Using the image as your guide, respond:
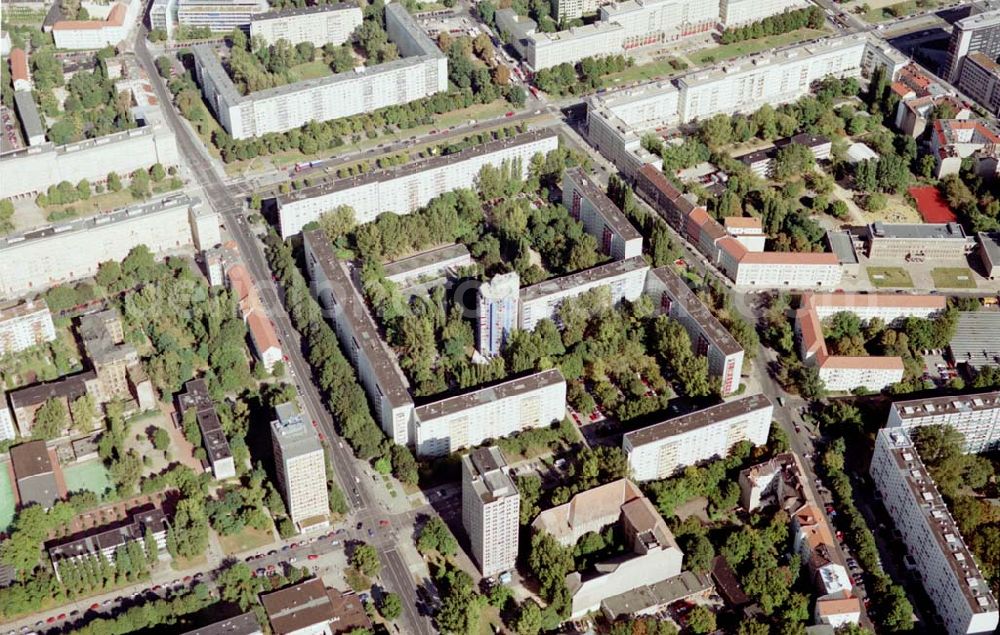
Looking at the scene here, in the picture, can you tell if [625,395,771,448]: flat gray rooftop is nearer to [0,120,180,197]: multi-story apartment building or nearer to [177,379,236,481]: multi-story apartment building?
[177,379,236,481]: multi-story apartment building

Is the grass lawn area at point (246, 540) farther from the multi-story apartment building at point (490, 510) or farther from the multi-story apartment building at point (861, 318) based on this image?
the multi-story apartment building at point (861, 318)

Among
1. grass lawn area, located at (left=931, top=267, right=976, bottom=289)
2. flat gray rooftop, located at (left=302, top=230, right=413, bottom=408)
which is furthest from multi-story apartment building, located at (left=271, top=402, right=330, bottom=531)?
grass lawn area, located at (left=931, top=267, right=976, bottom=289)

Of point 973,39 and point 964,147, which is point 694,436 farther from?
point 973,39

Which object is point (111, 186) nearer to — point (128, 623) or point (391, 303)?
point (391, 303)

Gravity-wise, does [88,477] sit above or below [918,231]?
below

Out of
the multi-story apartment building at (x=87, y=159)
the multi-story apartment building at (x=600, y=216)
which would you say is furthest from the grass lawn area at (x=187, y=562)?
the multi-story apartment building at (x=87, y=159)

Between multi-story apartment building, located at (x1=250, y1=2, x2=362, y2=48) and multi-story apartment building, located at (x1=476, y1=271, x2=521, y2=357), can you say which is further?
multi-story apartment building, located at (x1=250, y1=2, x2=362, y2=48)

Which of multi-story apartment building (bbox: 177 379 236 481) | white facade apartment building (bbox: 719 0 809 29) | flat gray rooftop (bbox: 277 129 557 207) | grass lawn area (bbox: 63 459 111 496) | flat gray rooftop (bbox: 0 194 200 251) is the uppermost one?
white facade apartment building (bbox: 719 0 809 29)

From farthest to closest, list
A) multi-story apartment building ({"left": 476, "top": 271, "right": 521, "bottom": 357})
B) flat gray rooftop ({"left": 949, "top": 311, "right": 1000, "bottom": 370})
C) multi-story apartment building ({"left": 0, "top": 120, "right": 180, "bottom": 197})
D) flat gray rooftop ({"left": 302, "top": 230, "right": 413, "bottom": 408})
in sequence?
multi-story apartment building ({"left": 0, "top": 120, "right": 180, "bottom": 197}), flat gray rooftop ({"left": 949, "top": 311, "right": 1000, "bottom": 370}), multi-story apartment building ({"left": 476, "top": 271, "right": 521, "bottom": 357}), flat gray rooftop ({"left": 302, "top": 230, "right": 413, "bottom": 408})

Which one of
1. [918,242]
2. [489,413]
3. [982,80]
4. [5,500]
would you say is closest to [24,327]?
[5,500]
